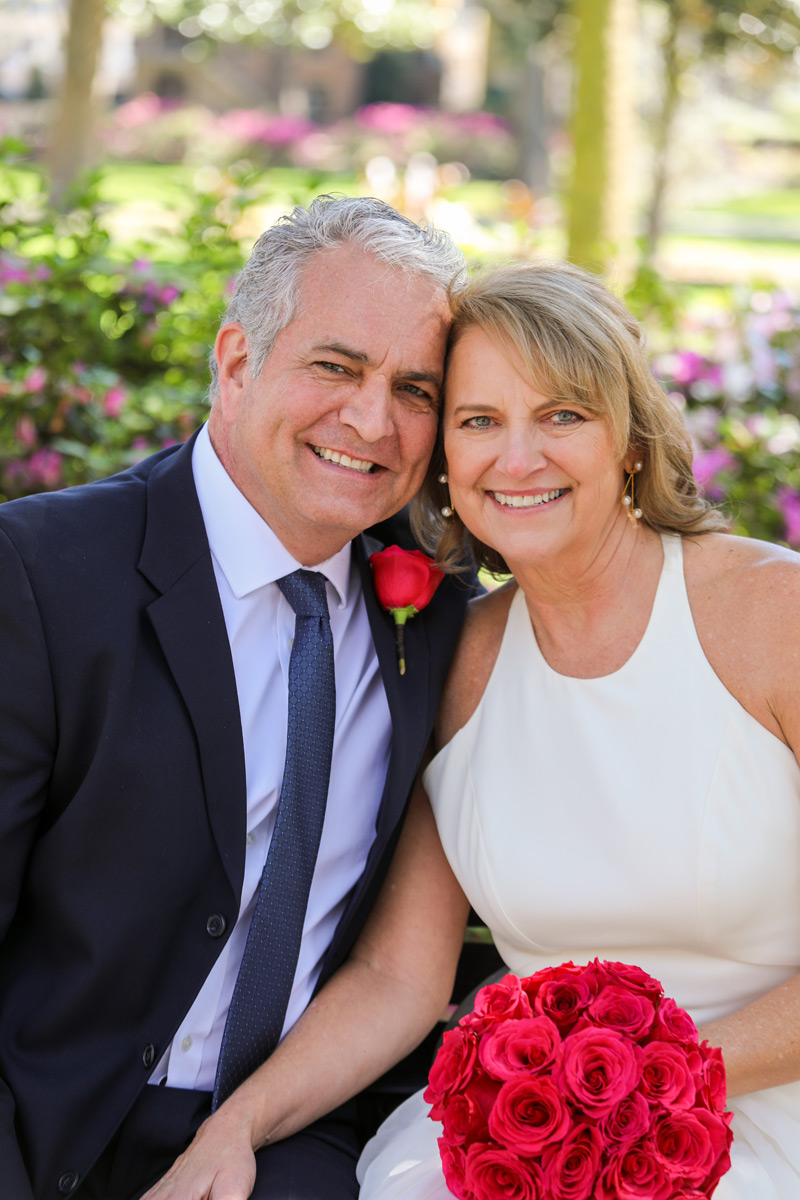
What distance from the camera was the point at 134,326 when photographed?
14.5 ft

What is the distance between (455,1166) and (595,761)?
87 centimetres

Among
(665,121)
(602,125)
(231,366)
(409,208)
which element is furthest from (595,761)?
(665,121)

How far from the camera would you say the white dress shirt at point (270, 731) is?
233 cm

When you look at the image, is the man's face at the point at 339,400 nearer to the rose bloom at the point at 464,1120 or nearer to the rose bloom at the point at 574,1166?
the rose bloom at the point at 464,1120

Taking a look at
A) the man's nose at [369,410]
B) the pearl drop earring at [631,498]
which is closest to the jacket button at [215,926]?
the man's nose at [369,410]

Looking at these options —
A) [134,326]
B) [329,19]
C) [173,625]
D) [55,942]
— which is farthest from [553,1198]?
[329,19]

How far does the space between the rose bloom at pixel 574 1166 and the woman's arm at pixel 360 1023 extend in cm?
67

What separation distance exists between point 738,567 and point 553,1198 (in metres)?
1.27

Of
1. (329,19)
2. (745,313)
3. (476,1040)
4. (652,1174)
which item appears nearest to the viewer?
(652,1174)

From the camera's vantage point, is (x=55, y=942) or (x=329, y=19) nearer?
(x=55, y=942)

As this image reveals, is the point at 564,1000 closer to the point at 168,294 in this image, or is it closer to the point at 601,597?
the point at 601,597

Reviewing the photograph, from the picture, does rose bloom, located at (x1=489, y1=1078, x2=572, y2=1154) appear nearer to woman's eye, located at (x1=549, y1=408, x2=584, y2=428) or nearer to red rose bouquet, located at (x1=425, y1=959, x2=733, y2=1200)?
red rose bouquet, located at (x1=425, y1=959, x2=733, y2=1200)

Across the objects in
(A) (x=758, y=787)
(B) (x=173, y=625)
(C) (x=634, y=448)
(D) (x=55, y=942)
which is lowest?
(D) (x=55, y=942)

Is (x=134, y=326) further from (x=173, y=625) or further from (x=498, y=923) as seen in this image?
(x=498, y=923)
